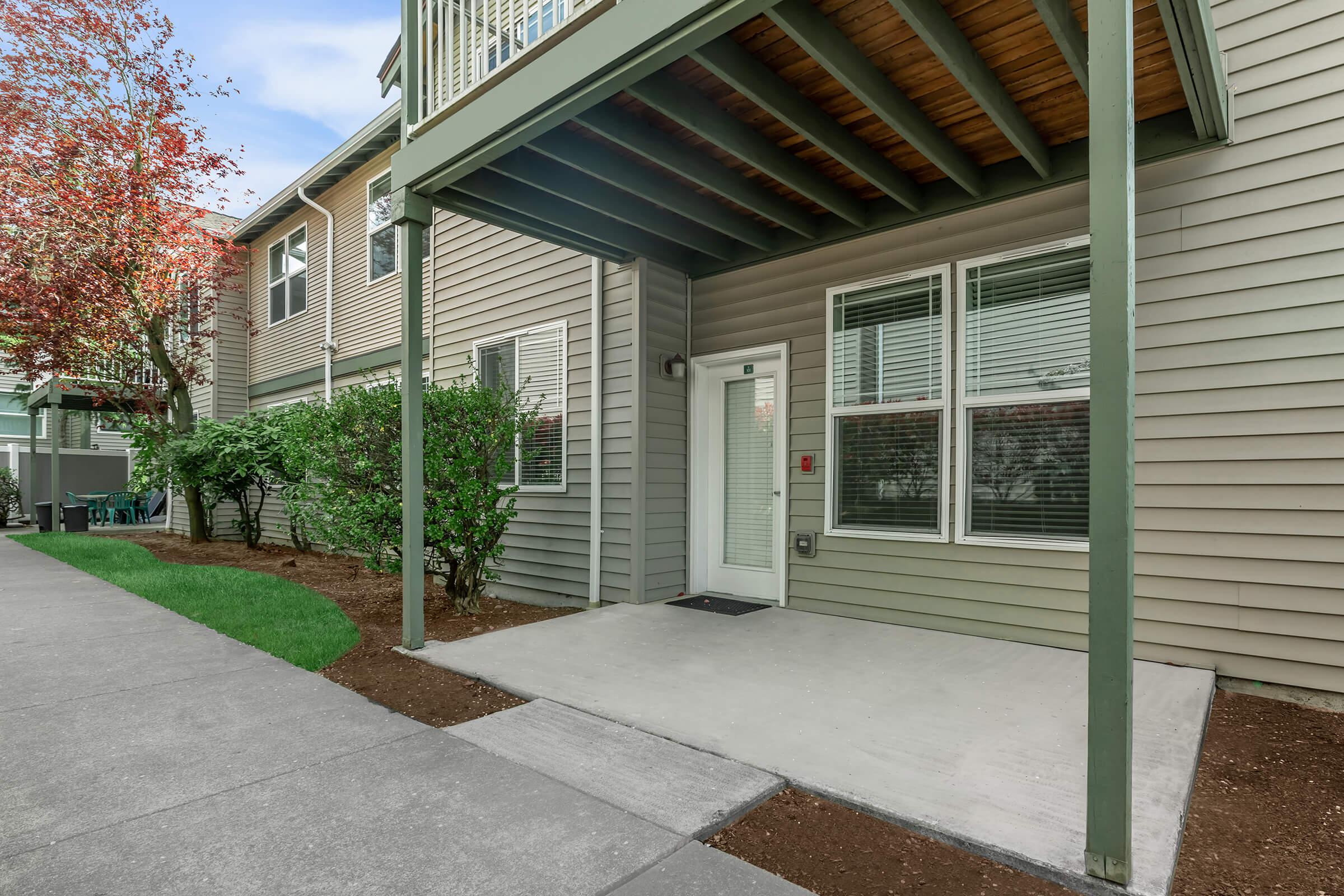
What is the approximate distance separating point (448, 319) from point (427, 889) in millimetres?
6503

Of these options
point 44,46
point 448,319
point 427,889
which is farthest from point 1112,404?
point 44,46

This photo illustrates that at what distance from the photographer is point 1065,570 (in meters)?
4.04

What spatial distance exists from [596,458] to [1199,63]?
14.6 feet

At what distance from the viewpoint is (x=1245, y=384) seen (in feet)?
11.5

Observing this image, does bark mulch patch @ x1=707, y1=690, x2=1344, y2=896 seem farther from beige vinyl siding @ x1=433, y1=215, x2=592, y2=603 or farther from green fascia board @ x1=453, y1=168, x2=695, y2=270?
beige vinyl siding @ x1=433, y1=215, x2=592, y2=603

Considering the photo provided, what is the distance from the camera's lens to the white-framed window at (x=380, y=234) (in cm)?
911

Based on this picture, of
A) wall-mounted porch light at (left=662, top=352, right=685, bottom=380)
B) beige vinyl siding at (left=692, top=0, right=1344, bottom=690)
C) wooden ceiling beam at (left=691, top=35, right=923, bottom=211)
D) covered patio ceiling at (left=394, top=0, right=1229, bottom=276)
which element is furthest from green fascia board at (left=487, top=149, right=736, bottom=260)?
beige vinyl siding at (left=692, top=0, right=1344, bottom=690)

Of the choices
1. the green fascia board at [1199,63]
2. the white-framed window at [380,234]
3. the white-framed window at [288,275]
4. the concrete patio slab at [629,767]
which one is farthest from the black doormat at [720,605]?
the white-framed window at [288,275]

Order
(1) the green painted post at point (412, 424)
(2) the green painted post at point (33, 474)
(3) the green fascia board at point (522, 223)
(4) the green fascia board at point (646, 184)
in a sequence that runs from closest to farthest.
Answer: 1. (4) the green fascia board at point (646, 184)
2. (1) the green painted post at point (412, 424)
3. (3) the green fascia board at point (522, 223)
4. (2) the green painted post at point (33, 474)

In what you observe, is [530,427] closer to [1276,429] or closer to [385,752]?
[385,752]

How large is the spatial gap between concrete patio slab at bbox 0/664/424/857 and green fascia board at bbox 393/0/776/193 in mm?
2925

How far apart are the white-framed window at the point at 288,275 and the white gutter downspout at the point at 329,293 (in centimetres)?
94

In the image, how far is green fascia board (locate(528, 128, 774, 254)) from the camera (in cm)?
384

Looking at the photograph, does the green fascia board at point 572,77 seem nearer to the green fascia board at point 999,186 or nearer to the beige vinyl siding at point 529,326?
the beige vinyl siding at point 529,326
